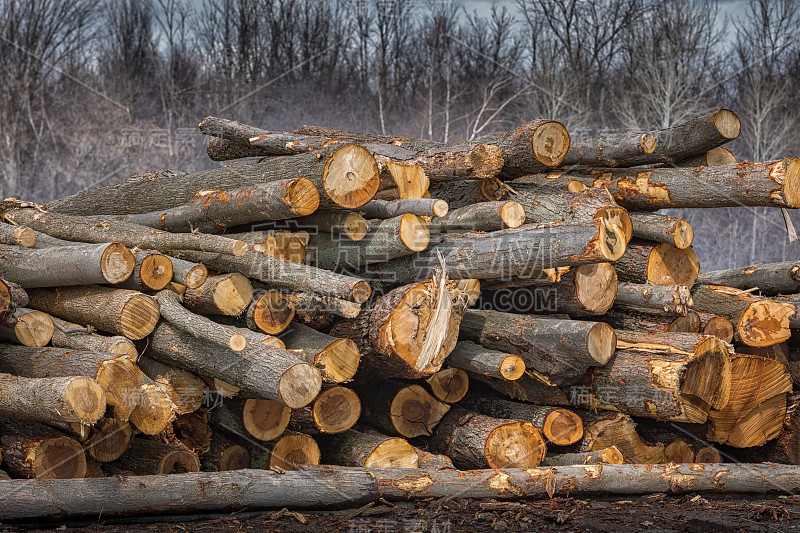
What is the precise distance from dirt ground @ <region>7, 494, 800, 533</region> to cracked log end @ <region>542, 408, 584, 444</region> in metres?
0.63

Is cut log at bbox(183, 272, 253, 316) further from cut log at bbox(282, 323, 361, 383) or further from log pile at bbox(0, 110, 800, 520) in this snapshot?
cut log at bbox(282, 323, 361, 383)

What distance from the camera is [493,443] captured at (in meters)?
4.41

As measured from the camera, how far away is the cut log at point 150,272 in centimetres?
428

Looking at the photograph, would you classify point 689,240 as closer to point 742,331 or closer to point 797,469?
point 742,331

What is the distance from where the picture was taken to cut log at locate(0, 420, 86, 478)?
3689mm

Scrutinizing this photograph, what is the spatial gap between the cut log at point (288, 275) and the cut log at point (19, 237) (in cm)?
123

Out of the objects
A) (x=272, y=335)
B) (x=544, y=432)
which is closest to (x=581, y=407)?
(x=544, y=432)

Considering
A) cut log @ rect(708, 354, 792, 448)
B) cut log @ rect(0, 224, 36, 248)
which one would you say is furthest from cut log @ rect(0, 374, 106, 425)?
cut log @ rect(708, 354, 792, 448)

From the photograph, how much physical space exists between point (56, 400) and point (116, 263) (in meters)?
1.02

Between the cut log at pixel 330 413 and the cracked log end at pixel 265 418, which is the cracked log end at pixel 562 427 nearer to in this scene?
the cut log at pixel 330 413

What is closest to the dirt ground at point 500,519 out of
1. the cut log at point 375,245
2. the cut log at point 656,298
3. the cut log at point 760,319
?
the cut log at point 656,298

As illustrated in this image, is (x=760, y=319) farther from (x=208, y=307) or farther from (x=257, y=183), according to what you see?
(x=208, y=307)


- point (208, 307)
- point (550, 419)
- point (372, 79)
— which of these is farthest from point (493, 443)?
point (372, 79)

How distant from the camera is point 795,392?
504 cm
